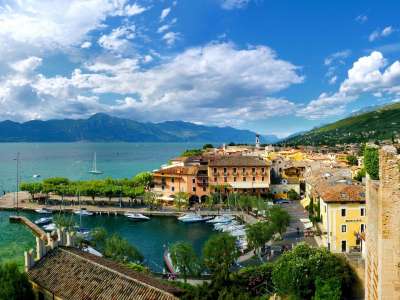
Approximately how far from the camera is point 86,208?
71.6 meters

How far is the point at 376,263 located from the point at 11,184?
12138cm

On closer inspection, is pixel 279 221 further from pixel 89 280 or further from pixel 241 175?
pixel 241 175

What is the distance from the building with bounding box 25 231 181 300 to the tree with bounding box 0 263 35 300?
29.0 inches

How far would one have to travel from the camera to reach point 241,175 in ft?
256

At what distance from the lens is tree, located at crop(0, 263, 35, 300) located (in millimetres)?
18109

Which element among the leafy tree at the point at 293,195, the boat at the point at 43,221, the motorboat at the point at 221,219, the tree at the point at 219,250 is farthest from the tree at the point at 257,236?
the leafy tree at the point at 293,195

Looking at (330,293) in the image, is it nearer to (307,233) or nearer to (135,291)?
(135,291)

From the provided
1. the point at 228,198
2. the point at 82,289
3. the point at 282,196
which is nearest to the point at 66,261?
the point at 82,289

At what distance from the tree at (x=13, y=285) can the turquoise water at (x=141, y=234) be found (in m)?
19.8

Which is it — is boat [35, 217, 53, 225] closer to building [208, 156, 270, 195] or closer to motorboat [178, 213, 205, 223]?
motorboat [178, 213, 205, 223]

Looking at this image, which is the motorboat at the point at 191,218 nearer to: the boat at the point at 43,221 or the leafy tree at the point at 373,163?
the boat at the point at 43,221

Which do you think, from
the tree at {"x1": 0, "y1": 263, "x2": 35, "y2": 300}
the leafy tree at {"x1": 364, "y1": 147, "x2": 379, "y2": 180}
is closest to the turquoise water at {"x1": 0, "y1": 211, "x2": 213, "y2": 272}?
the tree at {"x1": 0, "y1": 263, "x2": 35, "y2": 300}

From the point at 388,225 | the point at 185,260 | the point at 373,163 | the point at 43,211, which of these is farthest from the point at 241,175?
the point at 388,225

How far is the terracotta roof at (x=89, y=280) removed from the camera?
18.3 meters
